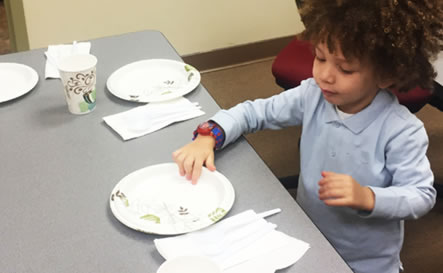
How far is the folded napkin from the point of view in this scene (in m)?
0.81

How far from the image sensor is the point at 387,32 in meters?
0.95

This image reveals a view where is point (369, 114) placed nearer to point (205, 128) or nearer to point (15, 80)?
point (205, 128)

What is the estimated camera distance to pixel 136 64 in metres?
1.39

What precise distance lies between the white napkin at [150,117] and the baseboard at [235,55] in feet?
5.79

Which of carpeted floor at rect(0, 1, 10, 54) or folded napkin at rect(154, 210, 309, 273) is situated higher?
folded napkin at rect(154, 210, 309, 273)

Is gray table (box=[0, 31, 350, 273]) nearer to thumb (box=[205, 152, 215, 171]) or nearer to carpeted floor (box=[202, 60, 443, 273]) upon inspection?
thumb (box=[205, 152, 215, 171])

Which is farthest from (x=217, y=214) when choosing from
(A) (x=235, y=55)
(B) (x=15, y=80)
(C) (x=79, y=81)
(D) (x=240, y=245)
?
(A) (x=235, y=55)

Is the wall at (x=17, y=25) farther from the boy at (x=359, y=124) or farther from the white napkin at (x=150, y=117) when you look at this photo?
the boy at (x=359, y=124)

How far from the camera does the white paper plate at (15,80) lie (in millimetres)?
1265

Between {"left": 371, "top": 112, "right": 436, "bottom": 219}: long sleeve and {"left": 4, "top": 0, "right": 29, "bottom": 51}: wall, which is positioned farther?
{"left": 4, "top": 0, "right": 29, "bottom": 51}: wall

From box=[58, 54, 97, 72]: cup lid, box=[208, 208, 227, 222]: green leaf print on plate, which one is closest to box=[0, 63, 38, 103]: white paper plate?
box=[58, 54, 97, 72]: cup lid

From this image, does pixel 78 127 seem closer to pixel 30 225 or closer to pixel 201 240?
pixel 30 225

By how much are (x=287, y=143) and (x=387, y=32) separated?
58.9 inches

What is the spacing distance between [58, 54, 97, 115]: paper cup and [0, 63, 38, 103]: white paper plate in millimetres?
153
